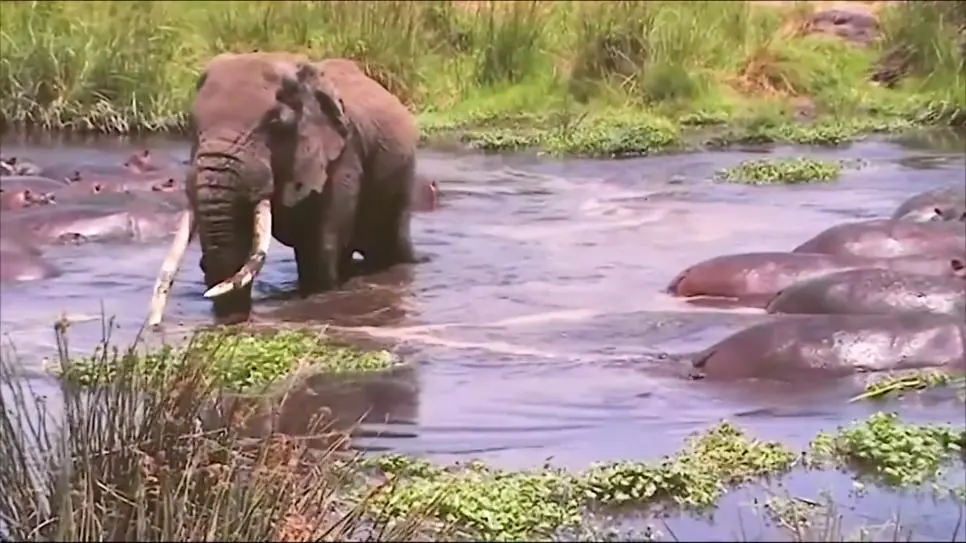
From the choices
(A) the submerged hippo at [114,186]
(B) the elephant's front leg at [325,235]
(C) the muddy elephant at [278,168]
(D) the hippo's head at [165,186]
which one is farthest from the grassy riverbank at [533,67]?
(B) the elephant's front leg at [325,235]

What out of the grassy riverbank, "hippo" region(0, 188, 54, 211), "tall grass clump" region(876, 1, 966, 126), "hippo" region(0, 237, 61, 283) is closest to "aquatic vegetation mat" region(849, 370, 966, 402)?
"hippo" region(0, 237, 61, 283)

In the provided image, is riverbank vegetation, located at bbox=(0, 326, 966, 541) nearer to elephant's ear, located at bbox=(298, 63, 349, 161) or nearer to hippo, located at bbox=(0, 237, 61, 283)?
elephant's ear, located at bbox=(298, 63, 349, 161)

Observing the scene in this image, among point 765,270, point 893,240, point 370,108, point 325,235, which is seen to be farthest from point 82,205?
point 893,240

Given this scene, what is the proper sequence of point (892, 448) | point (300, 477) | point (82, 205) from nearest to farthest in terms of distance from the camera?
point (300, 477) < point (892, 448) < point (82, 205)

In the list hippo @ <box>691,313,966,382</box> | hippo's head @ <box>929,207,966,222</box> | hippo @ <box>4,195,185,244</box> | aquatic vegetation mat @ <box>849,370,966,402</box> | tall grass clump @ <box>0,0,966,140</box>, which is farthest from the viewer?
tall grass clump @ <box>0,0,966,140</box>

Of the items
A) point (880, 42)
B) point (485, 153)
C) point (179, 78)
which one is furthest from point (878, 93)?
point (179, 78)

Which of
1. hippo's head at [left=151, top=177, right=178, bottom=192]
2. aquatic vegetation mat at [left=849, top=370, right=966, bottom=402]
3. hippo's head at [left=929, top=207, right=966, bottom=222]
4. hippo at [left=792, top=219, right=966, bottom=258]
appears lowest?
hippo's head at [left=151, top=177, right=178, bottom=192]

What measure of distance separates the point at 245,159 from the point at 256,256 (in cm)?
46

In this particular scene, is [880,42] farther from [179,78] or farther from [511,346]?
[511,346]

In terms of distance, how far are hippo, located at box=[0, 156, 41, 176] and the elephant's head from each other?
521 centimetres

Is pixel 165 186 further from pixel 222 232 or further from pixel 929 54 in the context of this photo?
pixel 929 54

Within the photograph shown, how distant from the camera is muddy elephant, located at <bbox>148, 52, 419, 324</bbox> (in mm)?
8227

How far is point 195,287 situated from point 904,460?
4869 mm

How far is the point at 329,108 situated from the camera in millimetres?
8797
